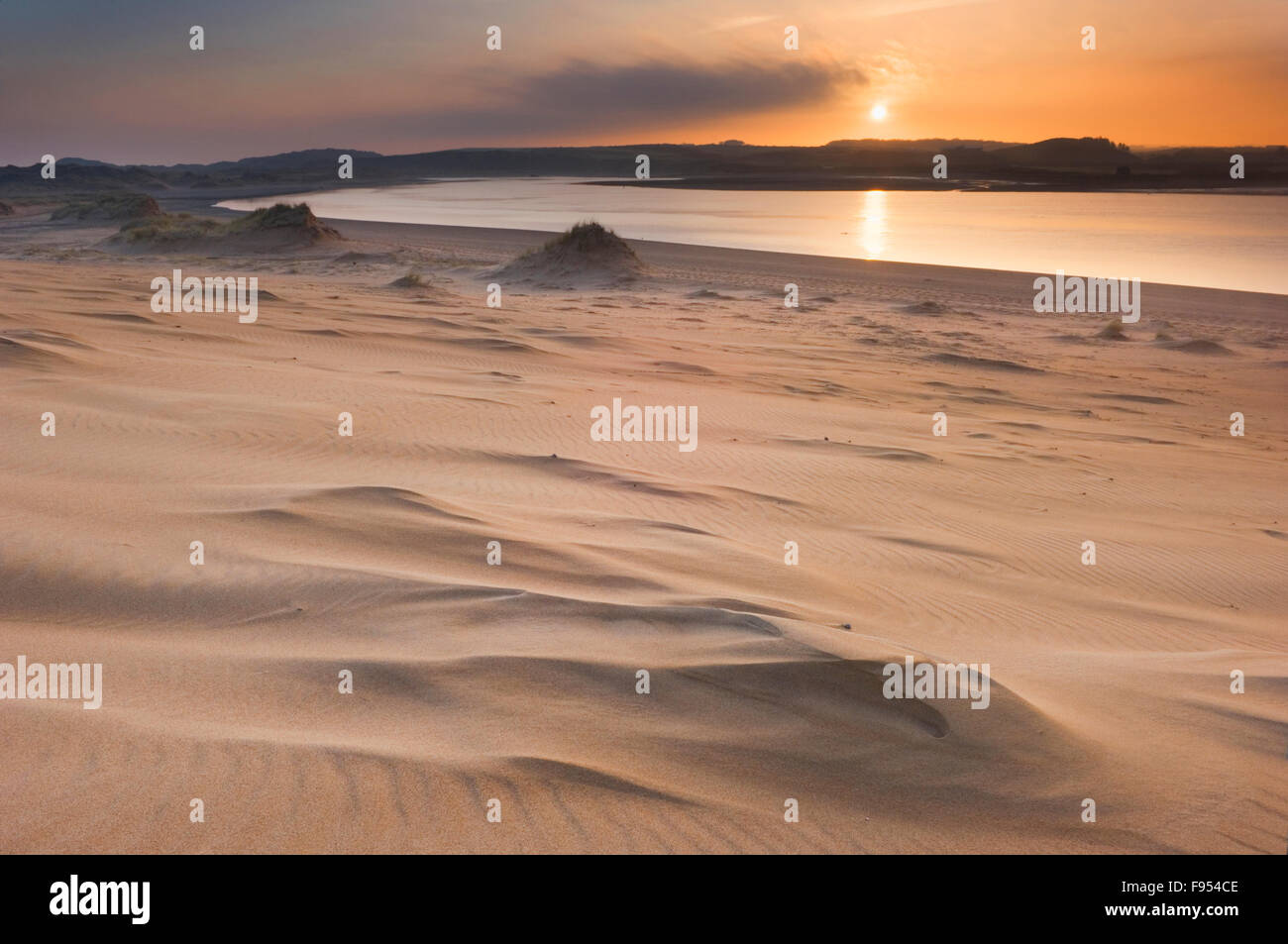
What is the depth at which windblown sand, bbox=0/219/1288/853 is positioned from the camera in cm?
316

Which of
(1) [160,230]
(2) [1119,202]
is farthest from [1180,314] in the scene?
(2) [1119,202]

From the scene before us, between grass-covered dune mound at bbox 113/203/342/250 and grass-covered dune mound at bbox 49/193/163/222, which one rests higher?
grass-covered dune mound at bbox 49/193/163/222

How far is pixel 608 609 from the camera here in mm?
4641

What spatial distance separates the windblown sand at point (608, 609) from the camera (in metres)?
3.16

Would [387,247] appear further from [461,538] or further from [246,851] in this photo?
[246,851]

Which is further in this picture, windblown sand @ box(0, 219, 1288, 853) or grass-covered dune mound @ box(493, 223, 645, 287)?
grass-covered dune mound @ box(493, 223, 645, 287)

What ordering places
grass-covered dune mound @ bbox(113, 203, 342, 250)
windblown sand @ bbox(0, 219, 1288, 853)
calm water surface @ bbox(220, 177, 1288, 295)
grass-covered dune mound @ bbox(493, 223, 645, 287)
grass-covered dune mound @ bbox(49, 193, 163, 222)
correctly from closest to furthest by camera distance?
1. windblown sand @ bbox(0, 219, 1288, 853)
2. grass-covered dune mound @ bbox(493, 223, 645, 287)
3. calm water surface @ bbox(220, 177, 1288, 295)
4. grass-covered dune mound @ bbox(113, 203, 342, 250)
5. grass-covered dune mound @ bbox(49, 193, 163, 222)

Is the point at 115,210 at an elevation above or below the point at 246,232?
above

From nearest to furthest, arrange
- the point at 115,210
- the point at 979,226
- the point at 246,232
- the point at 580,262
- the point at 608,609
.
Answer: the point at 608,609 < the point at 580,262 < the point at 246,232 < the point at 115,210 < the point at 979,226

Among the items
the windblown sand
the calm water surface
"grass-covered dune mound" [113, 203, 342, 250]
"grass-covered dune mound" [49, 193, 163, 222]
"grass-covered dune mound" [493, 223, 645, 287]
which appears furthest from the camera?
"grass-covered dune mound" [49, 193, 163, 222]

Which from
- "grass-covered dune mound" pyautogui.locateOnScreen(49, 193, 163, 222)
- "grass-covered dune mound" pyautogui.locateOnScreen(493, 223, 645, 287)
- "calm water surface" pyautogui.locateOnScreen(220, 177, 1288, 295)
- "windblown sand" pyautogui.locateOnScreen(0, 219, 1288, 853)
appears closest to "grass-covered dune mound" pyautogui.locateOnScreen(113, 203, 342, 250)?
"grass-covered dune mound" pyautogui.locateOnScreen(49, 193, 163, 222)

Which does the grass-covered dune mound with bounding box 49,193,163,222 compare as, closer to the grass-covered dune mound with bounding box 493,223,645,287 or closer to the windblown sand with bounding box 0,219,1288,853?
the grass-covered dune mound with bounding box 493,223,645,287

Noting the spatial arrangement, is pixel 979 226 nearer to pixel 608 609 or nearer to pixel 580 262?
pixel 580 262

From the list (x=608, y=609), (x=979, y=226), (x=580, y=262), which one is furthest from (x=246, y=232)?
(x=979, y=226)
